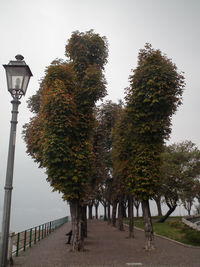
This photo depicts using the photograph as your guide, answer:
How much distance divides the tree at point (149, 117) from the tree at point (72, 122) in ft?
9.05

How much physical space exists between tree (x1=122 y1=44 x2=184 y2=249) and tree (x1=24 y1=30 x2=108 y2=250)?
2.76 metres

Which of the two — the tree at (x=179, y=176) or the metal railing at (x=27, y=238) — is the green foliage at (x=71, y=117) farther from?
the tree at (x=179, y=176)

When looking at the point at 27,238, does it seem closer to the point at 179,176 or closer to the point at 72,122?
the point at 72,122

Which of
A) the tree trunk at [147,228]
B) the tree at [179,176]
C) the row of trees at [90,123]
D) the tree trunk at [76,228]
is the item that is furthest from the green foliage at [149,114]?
the tree at [179,176]

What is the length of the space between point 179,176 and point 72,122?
2586 centimetres

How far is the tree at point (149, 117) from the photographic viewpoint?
53.5 feet

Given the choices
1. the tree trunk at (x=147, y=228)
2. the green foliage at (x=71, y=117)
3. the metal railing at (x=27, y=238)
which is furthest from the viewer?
the tree trunk at (x=147, y=228)

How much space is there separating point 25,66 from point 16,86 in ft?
1.96

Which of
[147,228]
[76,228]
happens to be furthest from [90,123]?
[147,228]

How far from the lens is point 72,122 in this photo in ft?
51.8

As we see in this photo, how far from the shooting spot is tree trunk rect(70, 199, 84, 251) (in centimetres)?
1557

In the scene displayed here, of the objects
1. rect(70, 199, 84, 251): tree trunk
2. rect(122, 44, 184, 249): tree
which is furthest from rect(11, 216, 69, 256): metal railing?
rect(122, 44, 184, 249): tree

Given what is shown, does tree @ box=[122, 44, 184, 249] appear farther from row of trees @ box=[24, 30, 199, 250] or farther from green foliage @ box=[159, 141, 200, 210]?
green foliage @ box=[159, 141, 200, 210]

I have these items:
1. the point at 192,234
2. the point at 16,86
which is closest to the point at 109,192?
the point at 192,234
